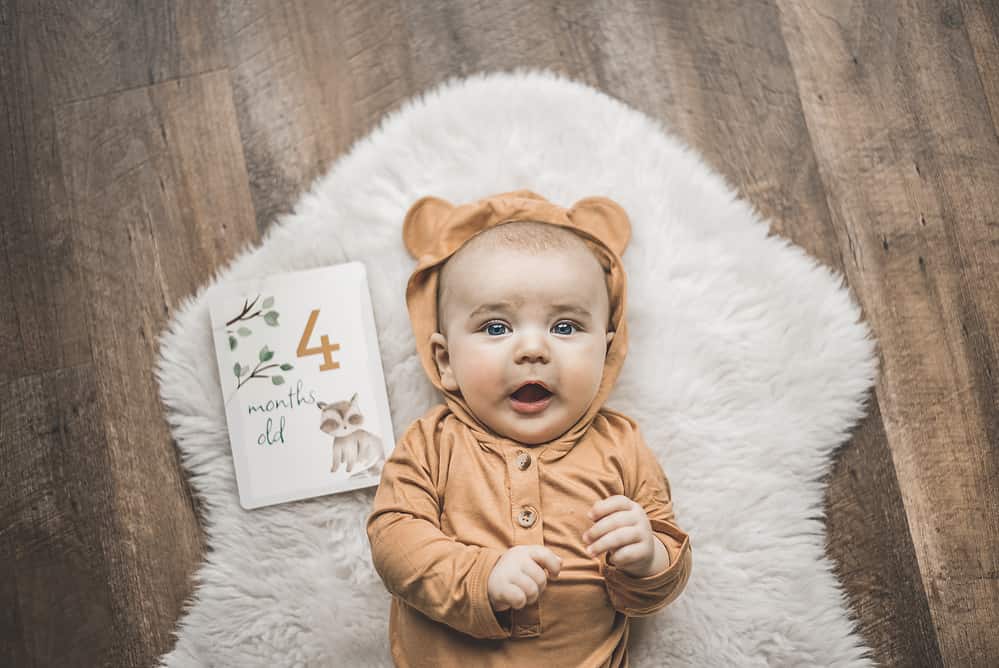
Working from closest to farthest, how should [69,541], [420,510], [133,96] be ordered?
[420,510], [69,541], [133,96]

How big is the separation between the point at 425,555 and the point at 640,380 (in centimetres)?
48

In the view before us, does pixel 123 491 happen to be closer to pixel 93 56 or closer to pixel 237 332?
pixel 237 332

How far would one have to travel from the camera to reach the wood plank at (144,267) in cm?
120

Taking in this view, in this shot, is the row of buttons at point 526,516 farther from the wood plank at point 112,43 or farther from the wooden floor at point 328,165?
the wood plank at point 112,43

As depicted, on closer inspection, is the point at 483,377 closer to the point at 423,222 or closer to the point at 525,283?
the point at 525,283

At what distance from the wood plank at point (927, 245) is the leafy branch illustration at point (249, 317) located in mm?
992

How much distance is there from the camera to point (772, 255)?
4.14 ft

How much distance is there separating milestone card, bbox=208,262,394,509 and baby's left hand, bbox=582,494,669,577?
40cm

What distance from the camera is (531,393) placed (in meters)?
1.07

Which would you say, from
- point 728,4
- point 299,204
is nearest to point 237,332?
point 299,204

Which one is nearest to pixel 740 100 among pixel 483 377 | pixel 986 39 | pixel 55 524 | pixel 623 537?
pixel 986 39

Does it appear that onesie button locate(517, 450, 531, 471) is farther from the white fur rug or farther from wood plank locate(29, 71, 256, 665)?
wood plank locate(29, 71, 256, 665)

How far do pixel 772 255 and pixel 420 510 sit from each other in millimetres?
737

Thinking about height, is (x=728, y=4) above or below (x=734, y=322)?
above
